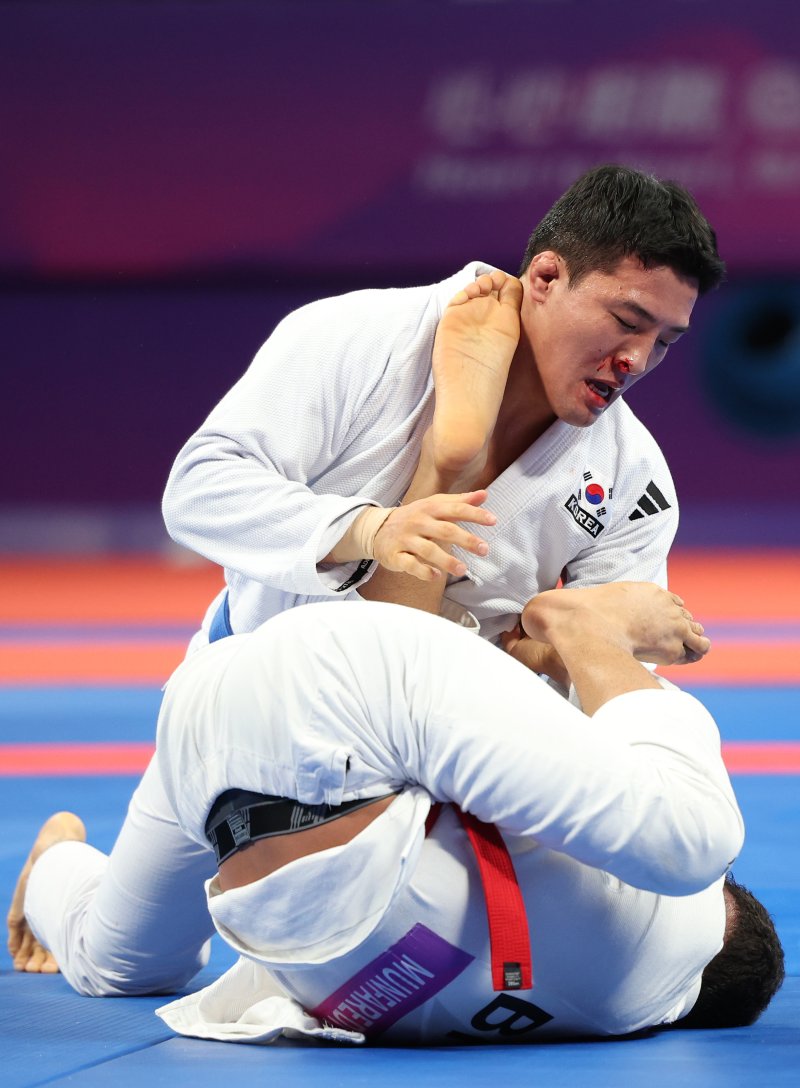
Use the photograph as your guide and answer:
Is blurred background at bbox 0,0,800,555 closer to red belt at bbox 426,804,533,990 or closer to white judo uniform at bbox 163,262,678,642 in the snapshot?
white judo uniform at bbox 163,262,678,642

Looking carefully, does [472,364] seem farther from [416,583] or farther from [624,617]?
[624,617]

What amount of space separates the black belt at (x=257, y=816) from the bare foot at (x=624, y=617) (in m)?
0.52

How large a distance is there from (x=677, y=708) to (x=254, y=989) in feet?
2.72

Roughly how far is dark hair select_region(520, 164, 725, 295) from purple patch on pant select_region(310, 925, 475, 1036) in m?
1.29

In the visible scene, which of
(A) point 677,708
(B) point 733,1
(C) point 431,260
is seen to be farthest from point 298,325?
(B) point 733,1

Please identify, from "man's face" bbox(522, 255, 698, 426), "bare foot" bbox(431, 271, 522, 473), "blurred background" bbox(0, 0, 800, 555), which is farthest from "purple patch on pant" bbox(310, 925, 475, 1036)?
"blurred background" bbox(0, 0, 800, 555)

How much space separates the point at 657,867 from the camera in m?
1.94

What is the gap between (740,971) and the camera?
2314 mm

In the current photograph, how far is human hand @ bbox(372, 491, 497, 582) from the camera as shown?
2176 millimetres

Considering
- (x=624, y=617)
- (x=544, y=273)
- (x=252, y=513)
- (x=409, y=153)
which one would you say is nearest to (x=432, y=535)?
(x=624, y=617)

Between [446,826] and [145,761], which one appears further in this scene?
[145,761]

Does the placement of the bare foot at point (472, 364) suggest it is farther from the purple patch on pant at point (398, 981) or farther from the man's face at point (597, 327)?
the purple patch on pant at point (398, 981)

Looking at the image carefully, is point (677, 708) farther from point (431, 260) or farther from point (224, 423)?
point (431, 260)

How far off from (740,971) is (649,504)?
1.06 m
